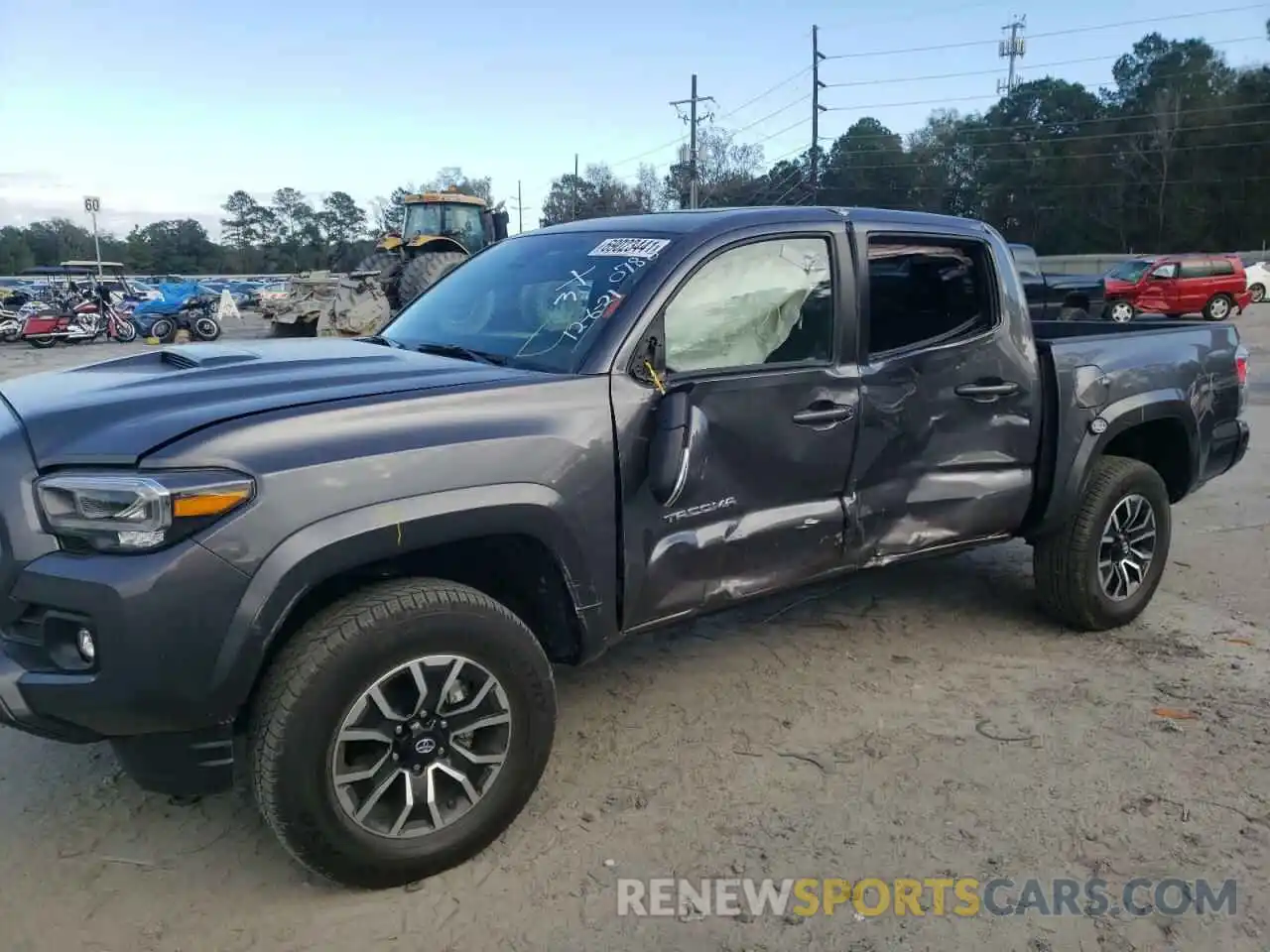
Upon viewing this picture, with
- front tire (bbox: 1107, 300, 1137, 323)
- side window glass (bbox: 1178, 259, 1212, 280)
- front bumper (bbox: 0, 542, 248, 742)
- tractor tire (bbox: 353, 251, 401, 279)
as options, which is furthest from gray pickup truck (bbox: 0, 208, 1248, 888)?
side window glass (bbox: 1178, 259, 1212, 280)

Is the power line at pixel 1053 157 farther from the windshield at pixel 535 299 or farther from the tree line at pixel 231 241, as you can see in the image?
the windshield at pixel 535 299

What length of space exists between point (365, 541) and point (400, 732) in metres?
0.55

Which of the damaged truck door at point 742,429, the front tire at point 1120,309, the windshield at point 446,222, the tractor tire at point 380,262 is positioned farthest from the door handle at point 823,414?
the front tire at point 1120,309

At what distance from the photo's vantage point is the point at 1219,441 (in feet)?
16.3

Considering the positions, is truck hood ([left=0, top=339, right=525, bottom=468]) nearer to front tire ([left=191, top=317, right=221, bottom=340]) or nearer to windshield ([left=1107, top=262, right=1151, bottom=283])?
front tire ([left=191, top=317, right=221, bottom=340])

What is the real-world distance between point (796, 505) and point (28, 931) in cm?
259

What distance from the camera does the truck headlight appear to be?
2.31 m

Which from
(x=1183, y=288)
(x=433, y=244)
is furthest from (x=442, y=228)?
(x=1183, y=288)

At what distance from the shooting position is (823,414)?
3484 millimetres

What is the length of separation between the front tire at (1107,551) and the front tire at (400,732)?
266cm

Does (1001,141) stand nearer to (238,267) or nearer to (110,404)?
(238,267)

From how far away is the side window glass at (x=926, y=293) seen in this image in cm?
378

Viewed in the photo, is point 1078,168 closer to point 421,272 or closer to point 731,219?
point 421,272

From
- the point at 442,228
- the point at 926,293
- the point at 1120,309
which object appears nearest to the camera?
the point at 926,293
